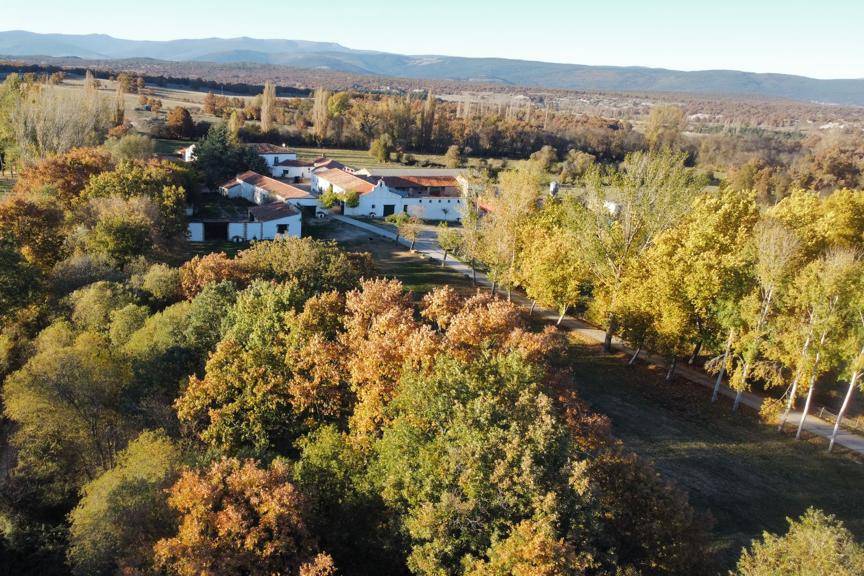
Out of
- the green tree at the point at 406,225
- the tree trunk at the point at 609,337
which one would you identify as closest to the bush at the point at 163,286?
the green tree at the point at 406,225

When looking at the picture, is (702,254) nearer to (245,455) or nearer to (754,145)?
(245,455)

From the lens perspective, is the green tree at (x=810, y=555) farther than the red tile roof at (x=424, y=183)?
No

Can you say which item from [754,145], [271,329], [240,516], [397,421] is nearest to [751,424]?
[397,421]

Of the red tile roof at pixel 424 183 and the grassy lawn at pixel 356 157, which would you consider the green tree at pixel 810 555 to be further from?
the grassy lawn at pixel 356 157

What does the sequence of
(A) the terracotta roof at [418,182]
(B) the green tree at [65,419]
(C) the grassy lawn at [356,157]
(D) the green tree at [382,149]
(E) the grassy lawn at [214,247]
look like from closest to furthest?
(B) the green tree at [65,419], (E) the grassy lawn at [214,247], (A) the terracotta roof at [418,182], (C) the grassy lawn at [356,157], (D) the green tree at [382,149]

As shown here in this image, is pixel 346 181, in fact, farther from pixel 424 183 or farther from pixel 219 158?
pixel 219 158

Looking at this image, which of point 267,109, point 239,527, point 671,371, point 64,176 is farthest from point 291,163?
point 239,527
